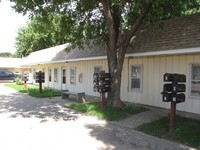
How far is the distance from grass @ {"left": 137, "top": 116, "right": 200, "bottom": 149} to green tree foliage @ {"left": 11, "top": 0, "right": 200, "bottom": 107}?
9.83 feet

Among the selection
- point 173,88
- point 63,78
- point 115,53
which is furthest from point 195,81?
point 63,78

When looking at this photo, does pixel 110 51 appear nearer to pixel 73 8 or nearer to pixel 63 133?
pixel 73 8

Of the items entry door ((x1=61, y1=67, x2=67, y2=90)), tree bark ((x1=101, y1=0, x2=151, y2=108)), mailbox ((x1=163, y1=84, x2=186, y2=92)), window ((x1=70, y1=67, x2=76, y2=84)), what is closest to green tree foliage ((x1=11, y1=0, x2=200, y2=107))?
tree bark ((x1=101, y1=0, x2=151, y2=108))

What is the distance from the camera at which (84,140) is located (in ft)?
24.5

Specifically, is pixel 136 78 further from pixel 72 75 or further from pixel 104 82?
pixel 72 75

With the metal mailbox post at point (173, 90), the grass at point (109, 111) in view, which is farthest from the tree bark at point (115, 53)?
the metal mailbox post at point (173, 90)

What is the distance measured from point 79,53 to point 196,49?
1106 centimetres

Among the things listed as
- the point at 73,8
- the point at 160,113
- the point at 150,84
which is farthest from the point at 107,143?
the point at 73,8

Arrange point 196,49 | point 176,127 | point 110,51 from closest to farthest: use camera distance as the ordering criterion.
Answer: point 176,127, point 196,49, point 110,51

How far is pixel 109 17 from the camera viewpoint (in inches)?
480

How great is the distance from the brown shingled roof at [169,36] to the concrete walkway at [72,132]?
2906 mm

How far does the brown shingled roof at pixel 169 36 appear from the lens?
1087 cm

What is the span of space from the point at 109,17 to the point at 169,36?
9.19ft

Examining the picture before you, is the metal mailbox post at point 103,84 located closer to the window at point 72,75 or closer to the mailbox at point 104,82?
the mailbox at point 104,82
